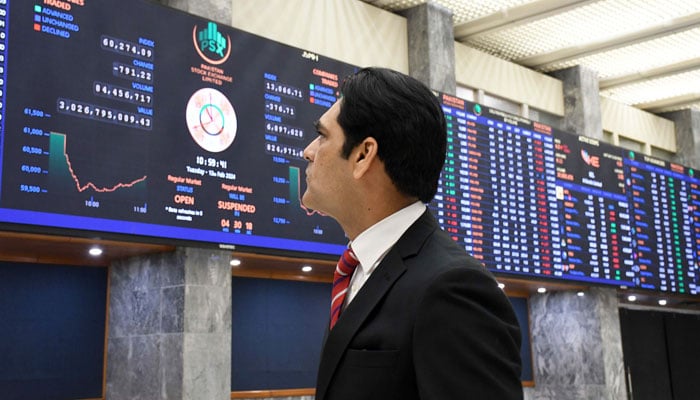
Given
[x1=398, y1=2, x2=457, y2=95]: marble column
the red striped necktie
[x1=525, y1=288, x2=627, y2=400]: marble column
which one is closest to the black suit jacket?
the red striped necktie

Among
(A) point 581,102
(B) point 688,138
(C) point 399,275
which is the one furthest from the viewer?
(B) point 688,138

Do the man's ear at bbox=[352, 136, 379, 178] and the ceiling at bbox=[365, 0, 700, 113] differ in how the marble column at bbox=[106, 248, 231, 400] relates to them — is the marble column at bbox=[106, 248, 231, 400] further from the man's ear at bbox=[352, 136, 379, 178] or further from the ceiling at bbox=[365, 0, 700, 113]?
the man's ear at bbox=[352, 136, 379, 178]

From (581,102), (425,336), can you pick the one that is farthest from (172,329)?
(581,102)

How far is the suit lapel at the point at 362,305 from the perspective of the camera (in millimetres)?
1544

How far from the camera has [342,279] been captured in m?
1.77

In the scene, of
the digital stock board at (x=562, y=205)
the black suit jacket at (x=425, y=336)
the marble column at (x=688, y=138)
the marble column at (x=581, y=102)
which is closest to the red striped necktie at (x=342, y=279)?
the black suit jacket at (x=425, y=336)

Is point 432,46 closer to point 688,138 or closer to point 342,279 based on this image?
point 688,138

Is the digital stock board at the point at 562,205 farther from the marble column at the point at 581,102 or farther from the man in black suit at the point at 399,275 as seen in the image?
the man in black suit at the point at 399,275

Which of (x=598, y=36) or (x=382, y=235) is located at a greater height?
(x=598, y=36)

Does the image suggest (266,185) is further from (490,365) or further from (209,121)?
(490,365)

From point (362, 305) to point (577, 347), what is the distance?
1030 centimetres

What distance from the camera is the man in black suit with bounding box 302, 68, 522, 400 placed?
1.38 meters

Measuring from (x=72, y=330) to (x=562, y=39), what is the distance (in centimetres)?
750

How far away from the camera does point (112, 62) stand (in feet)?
20.7
